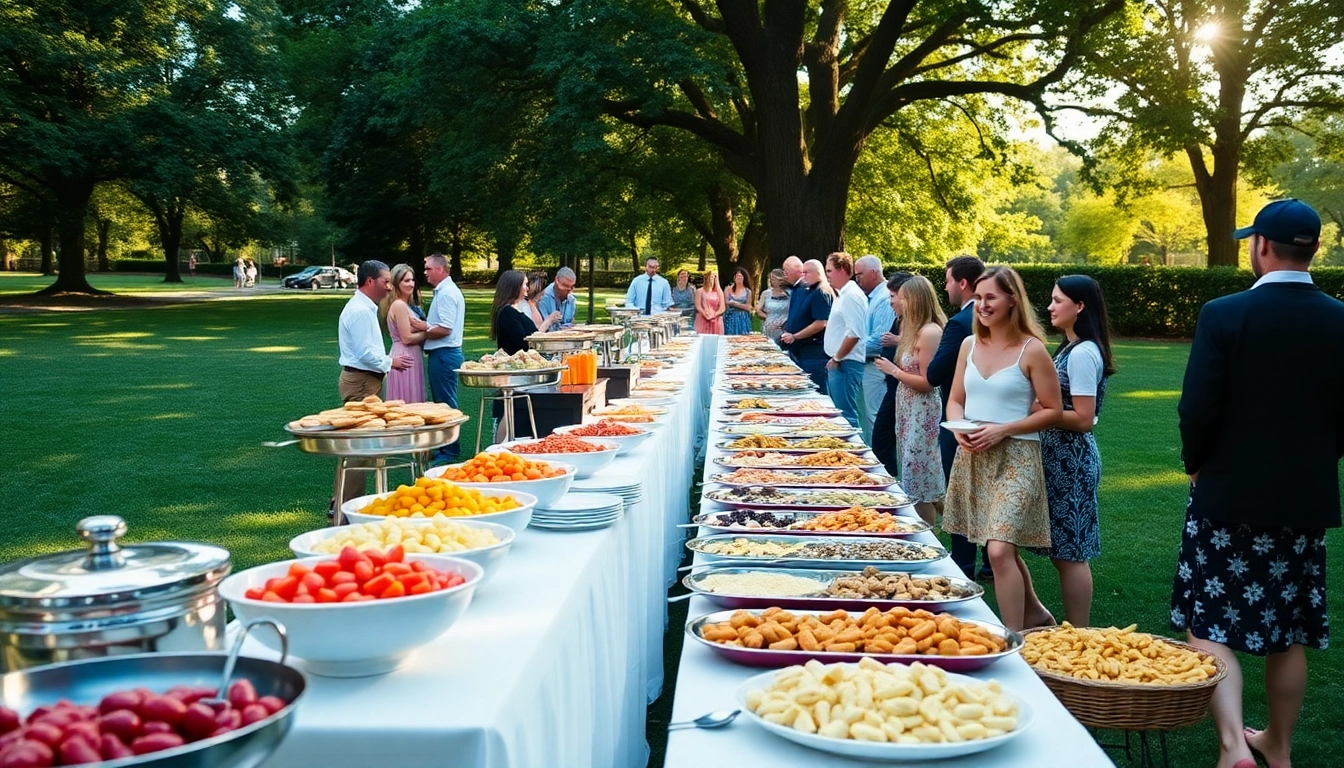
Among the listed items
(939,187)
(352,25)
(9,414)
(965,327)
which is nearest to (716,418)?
(965,327)

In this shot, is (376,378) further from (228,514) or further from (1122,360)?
(1122,360)

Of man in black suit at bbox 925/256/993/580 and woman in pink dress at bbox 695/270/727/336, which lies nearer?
man in black suit at bbox 925/256/993/580

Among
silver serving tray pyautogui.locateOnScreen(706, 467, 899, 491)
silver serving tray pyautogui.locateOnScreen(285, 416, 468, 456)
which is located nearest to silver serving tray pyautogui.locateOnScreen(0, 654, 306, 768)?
silver serving tray pyautogui.locateOnScreen(285, 416, 468, 456)

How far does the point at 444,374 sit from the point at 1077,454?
5.46 metres

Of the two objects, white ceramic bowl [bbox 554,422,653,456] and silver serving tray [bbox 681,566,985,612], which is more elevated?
white ceramic bowl [bbox 554,422,653,456]

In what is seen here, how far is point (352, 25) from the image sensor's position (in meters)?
35.3

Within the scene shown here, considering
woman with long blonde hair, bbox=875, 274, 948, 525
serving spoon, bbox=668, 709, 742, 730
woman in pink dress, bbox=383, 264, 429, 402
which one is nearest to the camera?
serving spoon, bbox=668, 709, 742, 730

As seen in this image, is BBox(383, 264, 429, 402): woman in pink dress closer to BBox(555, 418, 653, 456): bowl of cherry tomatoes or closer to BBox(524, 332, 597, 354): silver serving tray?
BBox(524, 332, 597, 354): silver serving tray

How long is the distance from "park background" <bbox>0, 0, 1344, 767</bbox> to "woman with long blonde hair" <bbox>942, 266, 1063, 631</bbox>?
90 cm

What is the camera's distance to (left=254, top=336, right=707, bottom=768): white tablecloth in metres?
1.70

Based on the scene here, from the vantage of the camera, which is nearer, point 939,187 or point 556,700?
point 556,700

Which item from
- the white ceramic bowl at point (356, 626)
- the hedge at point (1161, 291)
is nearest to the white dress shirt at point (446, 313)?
the white ceramic bowl at point (356, 626)

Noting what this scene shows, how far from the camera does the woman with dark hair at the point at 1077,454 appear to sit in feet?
14.5

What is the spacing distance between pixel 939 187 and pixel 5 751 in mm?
26338
